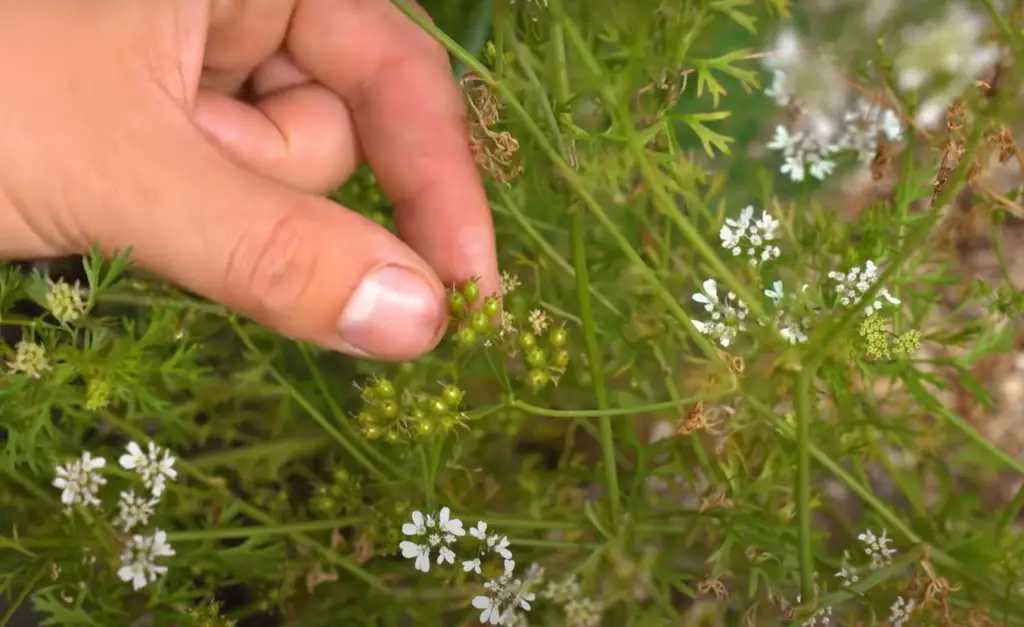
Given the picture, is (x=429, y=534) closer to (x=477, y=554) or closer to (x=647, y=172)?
(x=477, y=554)

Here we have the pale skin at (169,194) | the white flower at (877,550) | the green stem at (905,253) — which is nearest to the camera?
the green stem at (905,253)

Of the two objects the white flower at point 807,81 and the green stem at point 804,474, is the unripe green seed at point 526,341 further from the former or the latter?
the white flower at point 807,81

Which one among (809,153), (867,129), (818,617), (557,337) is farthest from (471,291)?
(867,129)

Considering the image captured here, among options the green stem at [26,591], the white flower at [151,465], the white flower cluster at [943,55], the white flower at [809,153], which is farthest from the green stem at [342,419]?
the white flower cluster at [943,55]

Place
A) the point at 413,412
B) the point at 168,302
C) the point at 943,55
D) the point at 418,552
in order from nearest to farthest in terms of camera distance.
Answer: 1. the point at 413,412
2. the point at 418,552
3. the point at 168,302
4. the point at 943,55

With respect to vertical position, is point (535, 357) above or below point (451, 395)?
above

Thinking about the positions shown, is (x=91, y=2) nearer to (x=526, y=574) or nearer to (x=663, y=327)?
(x=663, y=327)
